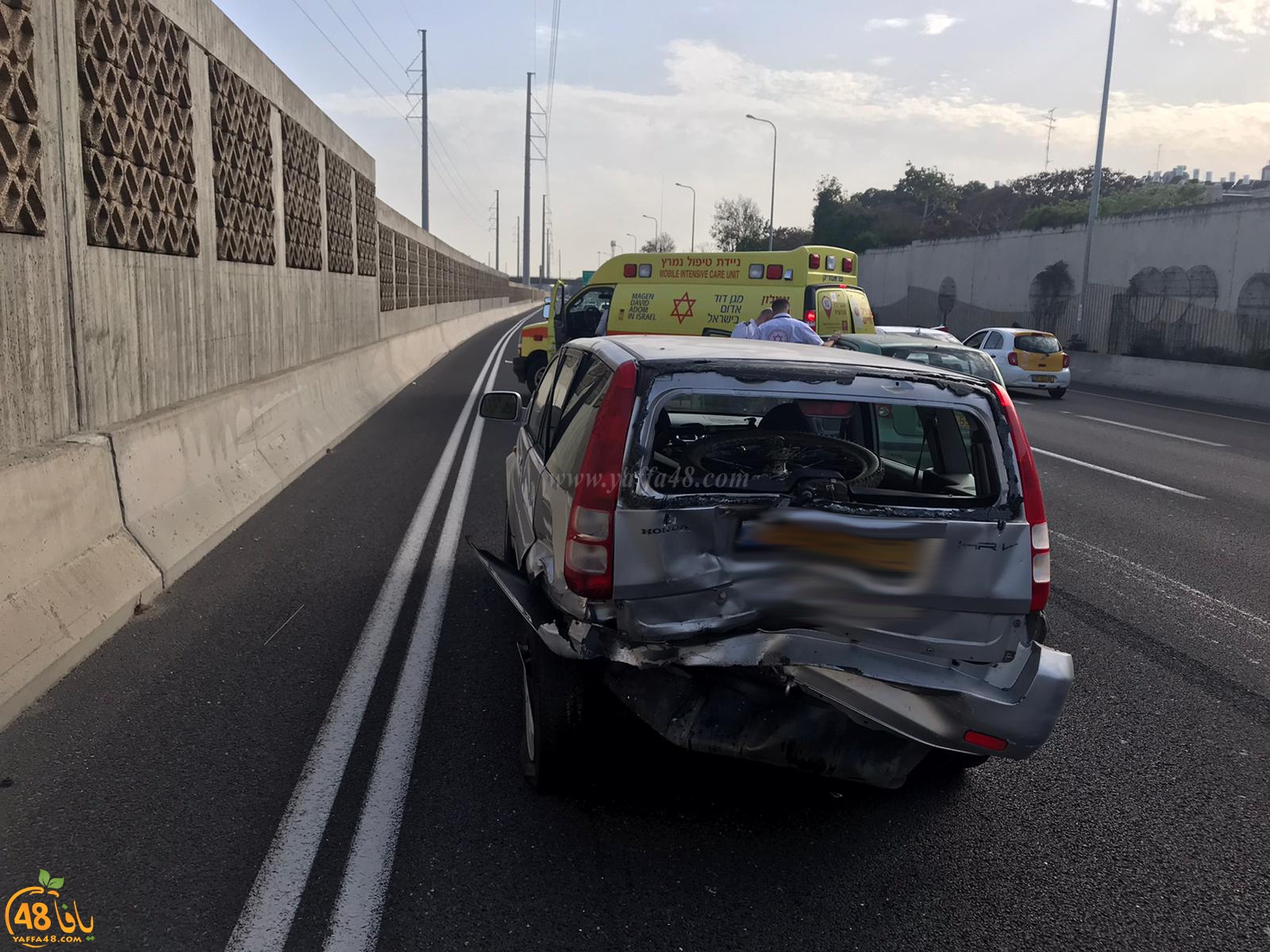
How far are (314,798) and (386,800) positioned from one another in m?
0.26

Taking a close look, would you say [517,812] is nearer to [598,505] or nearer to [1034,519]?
[598,505]

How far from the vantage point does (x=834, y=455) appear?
3.92 meters

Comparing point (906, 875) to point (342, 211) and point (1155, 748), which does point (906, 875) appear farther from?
point (342, 211)

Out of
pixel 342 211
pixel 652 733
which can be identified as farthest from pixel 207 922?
pixel 342 211

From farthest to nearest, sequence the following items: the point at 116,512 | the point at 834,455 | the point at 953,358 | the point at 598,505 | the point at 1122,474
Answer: the point at 953,358 < the point at 1122,474 < the point at 116,512 < the point at 834,455 < the point at 598,505

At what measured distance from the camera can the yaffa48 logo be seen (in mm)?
2967

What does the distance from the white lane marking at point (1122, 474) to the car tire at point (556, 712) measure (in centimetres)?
899

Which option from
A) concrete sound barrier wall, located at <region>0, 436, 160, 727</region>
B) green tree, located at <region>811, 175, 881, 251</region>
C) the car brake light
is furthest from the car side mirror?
green tree, located at <region>811, 175, 881, 251</region>

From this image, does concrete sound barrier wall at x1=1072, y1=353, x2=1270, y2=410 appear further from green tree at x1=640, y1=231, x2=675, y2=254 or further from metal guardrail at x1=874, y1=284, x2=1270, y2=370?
green tree at x1=640, y1=231, x2=675, y2=254

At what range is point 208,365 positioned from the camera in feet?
32.4

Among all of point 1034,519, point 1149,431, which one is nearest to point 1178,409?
point 1149,431

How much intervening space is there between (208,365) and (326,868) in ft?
24.9

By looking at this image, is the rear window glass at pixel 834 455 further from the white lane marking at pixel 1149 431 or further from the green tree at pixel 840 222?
the green tree at pixel 840 222

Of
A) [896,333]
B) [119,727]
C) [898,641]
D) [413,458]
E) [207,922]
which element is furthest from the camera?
[896,333]
